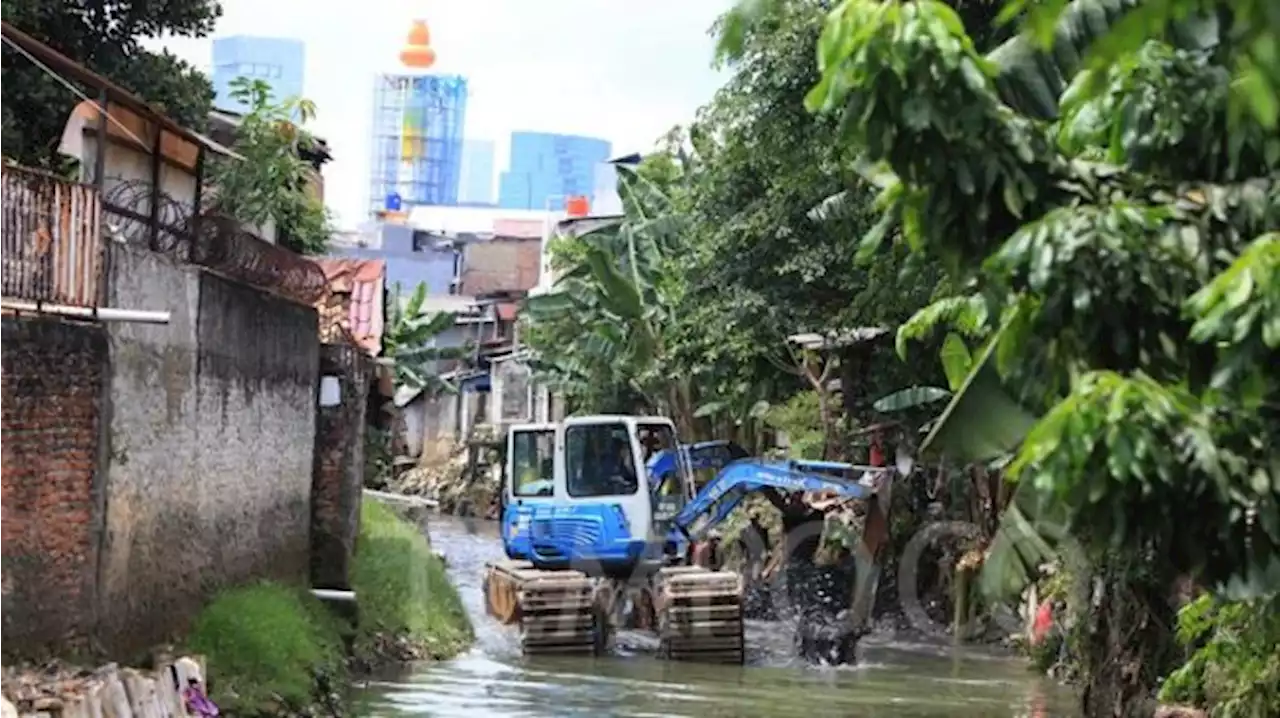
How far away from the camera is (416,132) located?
386 ft

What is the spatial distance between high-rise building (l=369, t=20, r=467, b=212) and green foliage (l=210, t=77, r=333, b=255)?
97062 millimetres

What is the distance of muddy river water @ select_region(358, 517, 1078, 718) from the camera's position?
53.6 feet

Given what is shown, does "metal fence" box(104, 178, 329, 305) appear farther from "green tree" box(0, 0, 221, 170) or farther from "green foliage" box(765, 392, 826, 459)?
"green foliage" box(765, 392, 826, 459)

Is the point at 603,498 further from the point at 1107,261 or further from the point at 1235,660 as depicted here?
the point at 1107,261

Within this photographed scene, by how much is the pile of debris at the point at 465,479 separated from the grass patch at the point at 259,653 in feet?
104

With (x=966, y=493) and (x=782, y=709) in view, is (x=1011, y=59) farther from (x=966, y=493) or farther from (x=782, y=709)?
(x=966, y=493)

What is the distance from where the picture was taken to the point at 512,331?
60.5 m

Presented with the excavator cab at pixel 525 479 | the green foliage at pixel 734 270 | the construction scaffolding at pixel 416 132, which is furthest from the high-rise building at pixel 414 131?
the excavator cab at pixel 525 479

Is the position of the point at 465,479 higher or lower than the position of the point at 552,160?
lower

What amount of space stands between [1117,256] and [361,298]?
2349 cm

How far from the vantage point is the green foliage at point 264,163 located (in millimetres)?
16828

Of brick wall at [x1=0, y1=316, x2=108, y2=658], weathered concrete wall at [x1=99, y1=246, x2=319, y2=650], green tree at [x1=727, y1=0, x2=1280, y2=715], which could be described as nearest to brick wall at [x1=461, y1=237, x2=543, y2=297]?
weathered concrete wall at [x1=99, y1=246, x2=319, y2=650]

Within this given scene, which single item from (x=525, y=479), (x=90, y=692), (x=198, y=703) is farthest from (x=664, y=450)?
(x=90, y=692)

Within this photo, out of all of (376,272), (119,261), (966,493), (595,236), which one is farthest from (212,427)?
(595,236)
